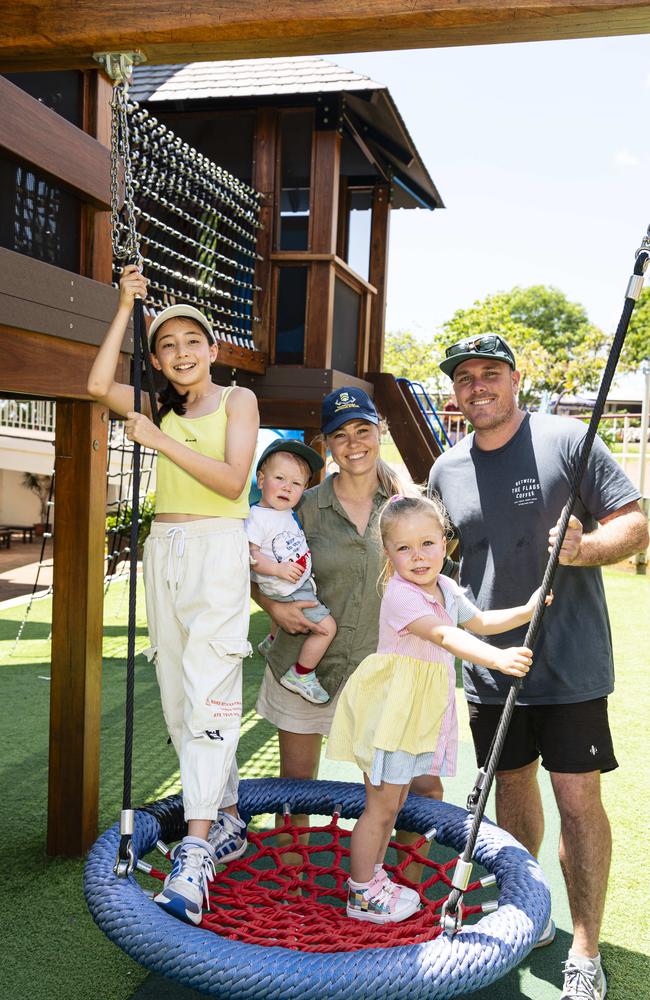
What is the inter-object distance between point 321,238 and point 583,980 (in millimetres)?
6473

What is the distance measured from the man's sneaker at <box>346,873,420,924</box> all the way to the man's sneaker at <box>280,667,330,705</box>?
70cm

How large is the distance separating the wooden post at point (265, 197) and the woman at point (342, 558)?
4.85 meters

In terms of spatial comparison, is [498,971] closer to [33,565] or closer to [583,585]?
[583,585]

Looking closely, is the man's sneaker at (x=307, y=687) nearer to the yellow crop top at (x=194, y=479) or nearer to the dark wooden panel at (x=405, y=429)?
the yellow crop top at (x=194, y=479)

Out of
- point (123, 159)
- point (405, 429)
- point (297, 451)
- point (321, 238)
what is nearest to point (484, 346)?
point (297, 451)

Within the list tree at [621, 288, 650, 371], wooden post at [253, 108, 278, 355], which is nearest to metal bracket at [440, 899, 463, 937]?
wooden post at [253, 108, 278, 355]

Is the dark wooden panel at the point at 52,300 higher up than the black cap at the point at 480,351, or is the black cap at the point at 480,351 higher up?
the dark wooden panel at the point at 52,300

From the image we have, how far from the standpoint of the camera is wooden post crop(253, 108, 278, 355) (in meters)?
8.12

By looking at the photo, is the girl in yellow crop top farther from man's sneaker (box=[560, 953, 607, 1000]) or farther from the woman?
man's sneaker (box=[560, 953, 607, 1000])

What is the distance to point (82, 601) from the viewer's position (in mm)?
3904

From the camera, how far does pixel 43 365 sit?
346 centimetres

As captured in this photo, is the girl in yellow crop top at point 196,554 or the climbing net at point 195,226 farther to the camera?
the climbing net at point 195,226

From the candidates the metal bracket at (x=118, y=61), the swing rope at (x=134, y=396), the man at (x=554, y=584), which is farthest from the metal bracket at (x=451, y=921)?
the metal bracket at (x=118, y=61)

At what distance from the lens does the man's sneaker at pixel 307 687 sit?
131 inches
